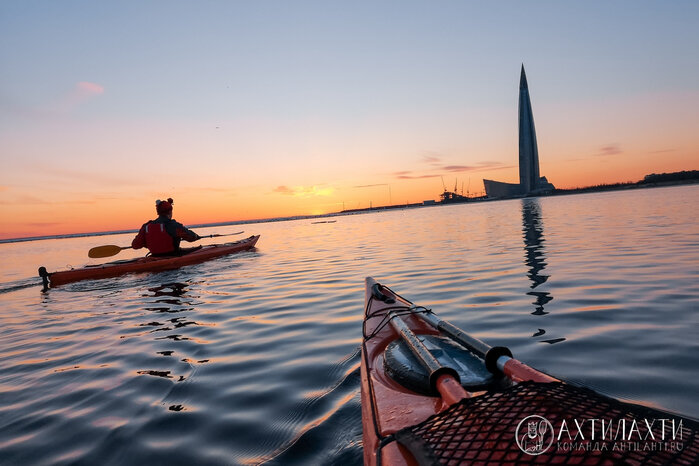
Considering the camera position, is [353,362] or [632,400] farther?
A: [353,362]

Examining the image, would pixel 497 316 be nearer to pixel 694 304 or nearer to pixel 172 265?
pixel 694 304

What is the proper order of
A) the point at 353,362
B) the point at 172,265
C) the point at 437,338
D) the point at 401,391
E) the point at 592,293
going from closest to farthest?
the point at 401,391
the point at 437,338
the point at 353,362
the point at 592,293
the point at 172,265

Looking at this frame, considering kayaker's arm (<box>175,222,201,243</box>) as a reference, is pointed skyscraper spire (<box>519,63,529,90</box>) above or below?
above

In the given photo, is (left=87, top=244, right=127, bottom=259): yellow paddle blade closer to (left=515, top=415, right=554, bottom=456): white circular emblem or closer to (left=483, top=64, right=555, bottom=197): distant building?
(left=515, top=415, right=554, bottom=456): white circular emblem

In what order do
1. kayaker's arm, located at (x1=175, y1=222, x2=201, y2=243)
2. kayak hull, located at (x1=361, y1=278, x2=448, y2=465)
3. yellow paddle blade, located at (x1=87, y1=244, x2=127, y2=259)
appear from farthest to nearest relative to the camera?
yellow paddle blade, located at (x1=87, y1=244, x2=127, y2=259) < kayaker's arm, located at (x1=175, y1=222, x2=201, y2=243) < kayak hull, located at (x1=361, y1=278, x2=448, y2=465)

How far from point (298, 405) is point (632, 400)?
8.49ft

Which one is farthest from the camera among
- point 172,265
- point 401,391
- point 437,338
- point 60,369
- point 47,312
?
point 172,265

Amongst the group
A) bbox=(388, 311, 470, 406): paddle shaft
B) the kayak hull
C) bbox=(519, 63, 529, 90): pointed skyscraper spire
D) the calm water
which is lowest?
the calm water

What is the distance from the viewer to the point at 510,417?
4.63 ft

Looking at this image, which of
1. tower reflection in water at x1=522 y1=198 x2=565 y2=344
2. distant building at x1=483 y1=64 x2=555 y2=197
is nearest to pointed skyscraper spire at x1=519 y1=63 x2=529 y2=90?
distant building at x1=483 y1=64 x2=555 y2=197

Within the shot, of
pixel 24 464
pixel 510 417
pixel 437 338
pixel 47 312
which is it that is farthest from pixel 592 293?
pixel 47 312

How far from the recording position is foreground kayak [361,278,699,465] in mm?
1229

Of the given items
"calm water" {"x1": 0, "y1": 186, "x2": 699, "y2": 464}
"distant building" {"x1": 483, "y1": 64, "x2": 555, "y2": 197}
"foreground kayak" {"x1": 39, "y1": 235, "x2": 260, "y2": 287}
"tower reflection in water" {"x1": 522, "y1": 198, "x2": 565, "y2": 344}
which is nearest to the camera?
"calm water" {"x1": 0, "y1": 186, "x2": 699, "y2": 464}

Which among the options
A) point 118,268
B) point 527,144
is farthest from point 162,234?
point 527,144
